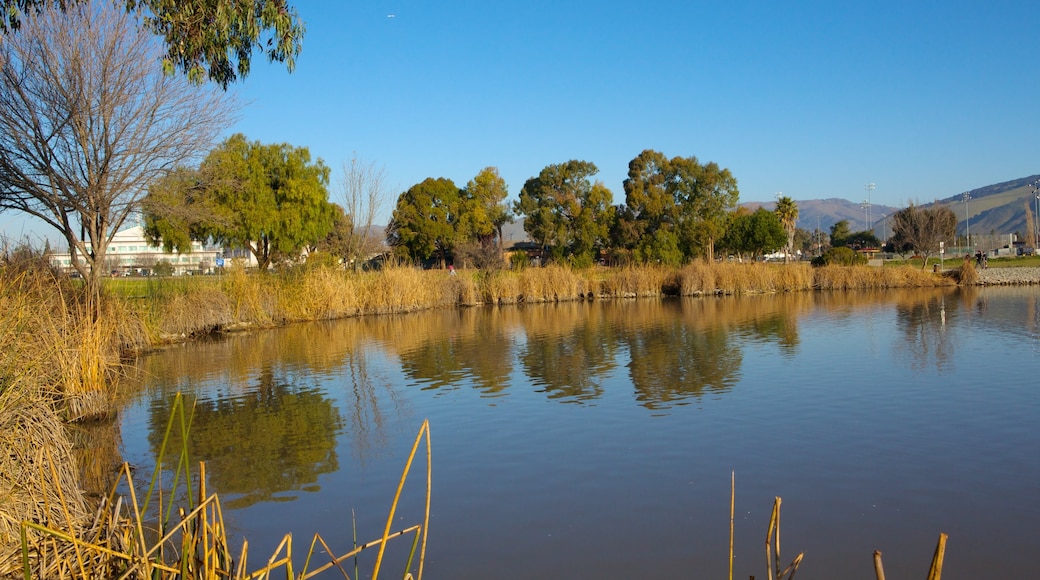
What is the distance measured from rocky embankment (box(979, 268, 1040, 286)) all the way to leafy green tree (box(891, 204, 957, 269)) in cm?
404

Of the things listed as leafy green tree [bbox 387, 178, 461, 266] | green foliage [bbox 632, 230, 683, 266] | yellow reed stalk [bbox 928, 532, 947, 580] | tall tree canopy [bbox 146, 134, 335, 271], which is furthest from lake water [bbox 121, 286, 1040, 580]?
leafy green tree [bbox 387, 178, 461, 266]

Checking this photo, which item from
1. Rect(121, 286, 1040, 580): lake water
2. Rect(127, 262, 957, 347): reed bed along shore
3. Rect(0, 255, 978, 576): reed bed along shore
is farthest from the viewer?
Rect(127, 262, 957, 347): reed bed along shore

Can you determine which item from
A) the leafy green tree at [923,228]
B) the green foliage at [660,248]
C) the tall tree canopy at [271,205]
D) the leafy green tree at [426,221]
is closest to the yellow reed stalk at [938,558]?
the tall tree canopy at [271,205]

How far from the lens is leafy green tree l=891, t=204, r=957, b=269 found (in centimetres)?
5081

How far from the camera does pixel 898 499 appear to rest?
23.6 ft

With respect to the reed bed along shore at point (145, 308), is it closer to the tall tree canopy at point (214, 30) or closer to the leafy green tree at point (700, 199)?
the tall tree canopy at point (214, 30)

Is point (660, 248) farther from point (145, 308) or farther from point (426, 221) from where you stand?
point (145, 308)

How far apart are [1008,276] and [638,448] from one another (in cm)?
4366

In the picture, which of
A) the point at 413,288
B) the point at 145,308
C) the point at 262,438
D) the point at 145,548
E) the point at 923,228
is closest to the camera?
the point at 145,548

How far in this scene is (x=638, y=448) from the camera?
30.1 feet

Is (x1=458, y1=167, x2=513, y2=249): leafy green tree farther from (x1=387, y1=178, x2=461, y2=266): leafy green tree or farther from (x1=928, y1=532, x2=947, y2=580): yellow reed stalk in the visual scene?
(x1=928, y1=532, x2=947, y2=580): yellow reed stalk

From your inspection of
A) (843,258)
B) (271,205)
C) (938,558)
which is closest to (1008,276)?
(843,258)

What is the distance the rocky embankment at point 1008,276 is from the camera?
43.3 meters

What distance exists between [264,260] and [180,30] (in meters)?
36.9
